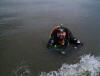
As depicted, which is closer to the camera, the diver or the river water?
the river water

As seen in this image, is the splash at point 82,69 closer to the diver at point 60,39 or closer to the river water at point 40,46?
the river water at point 40,46

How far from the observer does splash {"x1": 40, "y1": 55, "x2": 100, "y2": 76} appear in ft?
14.1

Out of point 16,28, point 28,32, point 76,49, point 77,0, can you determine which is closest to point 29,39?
point 28,32

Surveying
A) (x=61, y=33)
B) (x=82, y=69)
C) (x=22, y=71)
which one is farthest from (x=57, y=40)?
(x=22, y=71)

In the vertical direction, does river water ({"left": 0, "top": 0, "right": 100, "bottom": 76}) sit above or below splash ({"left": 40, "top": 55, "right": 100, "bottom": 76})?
above

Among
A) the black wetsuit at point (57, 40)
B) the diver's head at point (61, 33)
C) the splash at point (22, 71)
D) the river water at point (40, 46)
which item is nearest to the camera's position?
the splash at point (22, 71)

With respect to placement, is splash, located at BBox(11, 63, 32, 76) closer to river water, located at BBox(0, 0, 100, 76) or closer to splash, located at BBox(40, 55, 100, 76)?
river water, located at BBox(0, 0, 100, 76)

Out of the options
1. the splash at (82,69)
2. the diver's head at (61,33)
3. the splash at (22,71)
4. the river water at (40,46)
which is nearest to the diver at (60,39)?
the diver's head at (61,33)

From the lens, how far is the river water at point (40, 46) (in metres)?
4.51

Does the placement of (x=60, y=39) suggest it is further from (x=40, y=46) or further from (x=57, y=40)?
(x=40, y=46)

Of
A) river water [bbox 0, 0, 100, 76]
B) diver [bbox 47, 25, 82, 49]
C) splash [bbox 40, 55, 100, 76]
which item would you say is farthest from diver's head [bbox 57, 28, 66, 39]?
splash [bbox 40, 55, 100, 76]

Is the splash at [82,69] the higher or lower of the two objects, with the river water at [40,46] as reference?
lower

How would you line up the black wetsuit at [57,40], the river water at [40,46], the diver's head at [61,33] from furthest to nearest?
the black wetsuit at [57,40], the diver's head at [61,33], the river water at [40,46]

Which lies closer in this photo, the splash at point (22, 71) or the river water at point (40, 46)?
the splash at point (22, 71)
